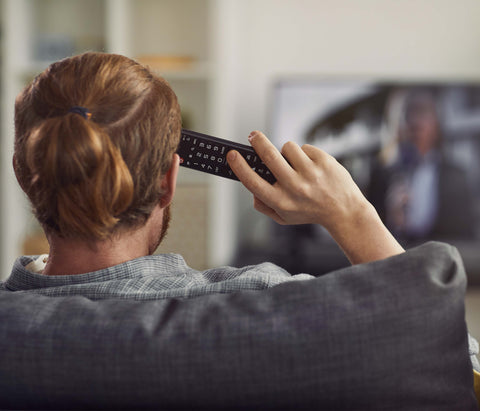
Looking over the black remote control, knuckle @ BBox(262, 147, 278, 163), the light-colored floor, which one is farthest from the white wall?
knuckle @ BBox(262, 147, 278, 163)

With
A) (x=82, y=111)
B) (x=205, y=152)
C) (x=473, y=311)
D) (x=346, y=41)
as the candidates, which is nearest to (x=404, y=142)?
(x=346, y=41)

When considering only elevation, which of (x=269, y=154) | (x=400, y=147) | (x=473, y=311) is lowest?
(x=473, y=311)

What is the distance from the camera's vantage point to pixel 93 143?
521 mm

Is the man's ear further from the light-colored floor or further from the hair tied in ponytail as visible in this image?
the light-colored floor

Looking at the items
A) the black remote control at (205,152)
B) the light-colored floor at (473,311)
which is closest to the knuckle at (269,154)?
the black remote control at (205,152)

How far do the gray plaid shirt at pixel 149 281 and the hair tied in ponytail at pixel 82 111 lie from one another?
6.0 inches

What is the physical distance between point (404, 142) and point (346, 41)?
669mm

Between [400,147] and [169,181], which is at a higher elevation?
[169,181]

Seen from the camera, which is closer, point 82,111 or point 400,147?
point 82,111

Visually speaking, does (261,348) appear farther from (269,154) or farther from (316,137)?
(316,137)

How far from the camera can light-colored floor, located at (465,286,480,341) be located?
2.41 meters

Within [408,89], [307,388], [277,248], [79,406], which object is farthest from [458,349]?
[408,89]

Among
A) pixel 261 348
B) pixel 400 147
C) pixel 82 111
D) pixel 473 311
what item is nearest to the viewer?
pixel 261 348

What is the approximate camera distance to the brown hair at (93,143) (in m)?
0.53
